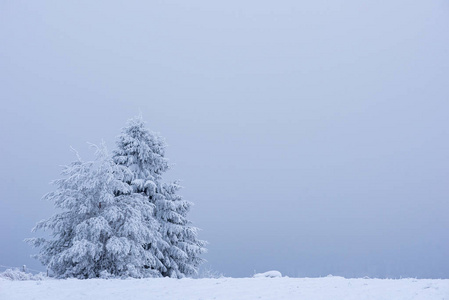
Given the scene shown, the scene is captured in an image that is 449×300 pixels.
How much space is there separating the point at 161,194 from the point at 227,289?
984 centimetres

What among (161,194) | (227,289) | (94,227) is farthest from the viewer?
(161,194)

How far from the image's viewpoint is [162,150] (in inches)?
951

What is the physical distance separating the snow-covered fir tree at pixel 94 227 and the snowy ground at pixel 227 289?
1.89 m

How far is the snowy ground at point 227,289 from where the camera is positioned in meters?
12.9

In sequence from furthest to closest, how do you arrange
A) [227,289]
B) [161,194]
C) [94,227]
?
[161,194] → [94,227] → [227,289]

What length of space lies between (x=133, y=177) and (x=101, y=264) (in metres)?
5.17

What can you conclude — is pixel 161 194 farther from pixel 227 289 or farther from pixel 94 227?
pixel 227 289

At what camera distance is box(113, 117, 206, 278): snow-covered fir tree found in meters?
22.8

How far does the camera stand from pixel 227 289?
14594 millimetres

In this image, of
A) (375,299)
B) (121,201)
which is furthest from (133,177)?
(375,299)

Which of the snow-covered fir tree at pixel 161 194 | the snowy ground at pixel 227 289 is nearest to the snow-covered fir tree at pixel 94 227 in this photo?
the snowy ground at pixel 227 289

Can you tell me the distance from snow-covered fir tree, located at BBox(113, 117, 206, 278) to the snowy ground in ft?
21.0

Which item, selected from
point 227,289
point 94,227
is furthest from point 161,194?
point 227,289

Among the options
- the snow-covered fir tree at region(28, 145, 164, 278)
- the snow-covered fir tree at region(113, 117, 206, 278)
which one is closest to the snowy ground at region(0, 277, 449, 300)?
the snow-covered fir tree at region(28, 145, 164, 278)
